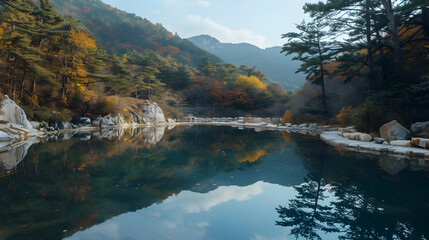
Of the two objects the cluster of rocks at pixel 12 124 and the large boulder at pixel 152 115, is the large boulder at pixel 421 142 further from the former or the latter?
the large boulder at pixel 152 115

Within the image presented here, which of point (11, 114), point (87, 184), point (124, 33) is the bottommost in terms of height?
point (87, 184)

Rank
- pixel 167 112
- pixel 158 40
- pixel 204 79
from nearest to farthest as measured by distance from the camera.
Answer: 1. pixel 167 112
2. pixel 204 79
3. pixel 158 40

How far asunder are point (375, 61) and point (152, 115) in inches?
906

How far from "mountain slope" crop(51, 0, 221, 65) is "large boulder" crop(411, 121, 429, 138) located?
52.5 meters

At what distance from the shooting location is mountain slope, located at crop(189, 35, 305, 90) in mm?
72438

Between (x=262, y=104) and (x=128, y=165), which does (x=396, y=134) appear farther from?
(x=262, y=104)

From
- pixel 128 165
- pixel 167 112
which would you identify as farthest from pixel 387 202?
pixel 167 112

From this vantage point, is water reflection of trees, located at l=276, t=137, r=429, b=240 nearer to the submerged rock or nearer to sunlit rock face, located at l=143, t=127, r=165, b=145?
the submerged rock

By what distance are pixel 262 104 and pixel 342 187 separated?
34.1 meters

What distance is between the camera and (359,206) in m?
3.51

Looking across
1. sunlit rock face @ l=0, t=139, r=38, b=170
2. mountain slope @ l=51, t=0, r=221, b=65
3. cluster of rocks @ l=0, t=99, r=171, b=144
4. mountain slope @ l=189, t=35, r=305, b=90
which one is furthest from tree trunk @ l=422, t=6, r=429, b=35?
mountain slope @ l=189, t=35, r=305, b=90

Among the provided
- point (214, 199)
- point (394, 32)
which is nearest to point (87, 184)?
point (214, 199)

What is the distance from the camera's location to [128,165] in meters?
6.48

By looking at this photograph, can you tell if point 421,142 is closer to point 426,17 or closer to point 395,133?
point 395,133
